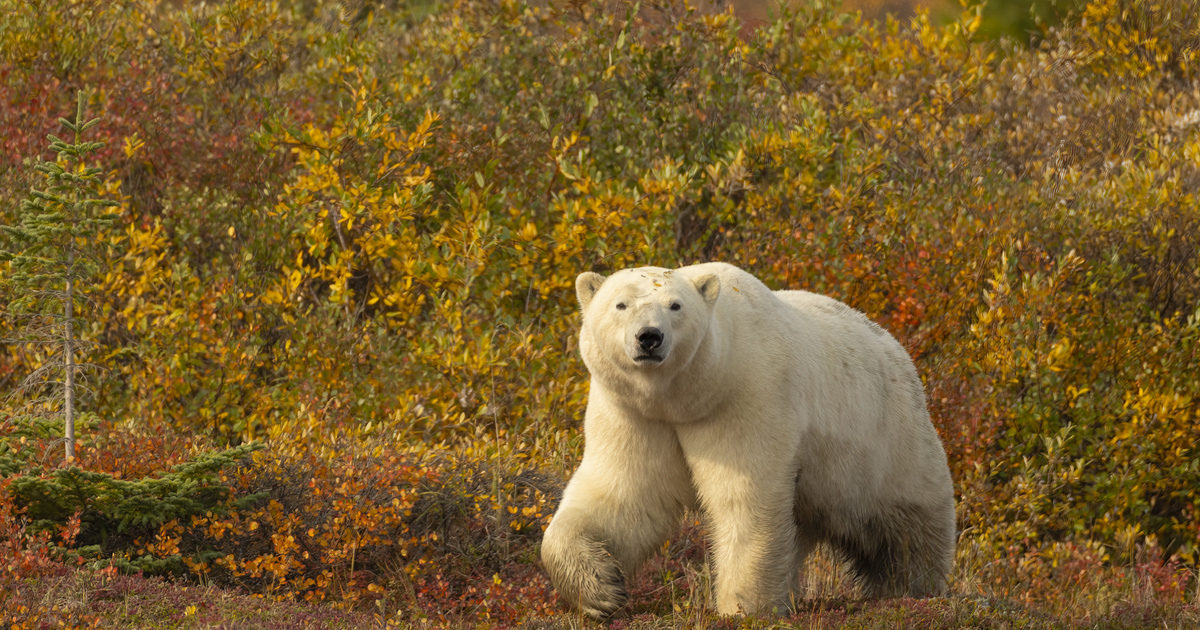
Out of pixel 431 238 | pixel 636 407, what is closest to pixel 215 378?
pixel 431 238

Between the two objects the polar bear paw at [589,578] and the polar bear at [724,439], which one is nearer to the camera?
the polar bear at [724,439]

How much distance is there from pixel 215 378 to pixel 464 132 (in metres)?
2.48

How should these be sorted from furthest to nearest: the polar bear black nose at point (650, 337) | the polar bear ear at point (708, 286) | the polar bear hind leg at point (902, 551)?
the polar bear hind leg at point (902, 551) < the polar bear ear at point (708, 286) < the polar bear black nose at point (650, 337)

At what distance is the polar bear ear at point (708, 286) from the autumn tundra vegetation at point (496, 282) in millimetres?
1175

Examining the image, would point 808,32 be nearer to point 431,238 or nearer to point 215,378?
point 431,238

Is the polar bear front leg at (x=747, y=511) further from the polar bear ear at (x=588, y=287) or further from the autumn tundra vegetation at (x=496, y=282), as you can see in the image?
the polar bear ear at (x=588, y=287)

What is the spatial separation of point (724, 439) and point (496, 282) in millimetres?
3389

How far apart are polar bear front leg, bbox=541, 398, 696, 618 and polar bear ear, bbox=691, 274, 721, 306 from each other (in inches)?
20.5

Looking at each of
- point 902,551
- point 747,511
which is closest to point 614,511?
point 747,511

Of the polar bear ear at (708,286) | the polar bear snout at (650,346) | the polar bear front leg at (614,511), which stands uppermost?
the polar bear ear at (708,286)

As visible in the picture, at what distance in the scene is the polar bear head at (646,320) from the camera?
4172 millimetres

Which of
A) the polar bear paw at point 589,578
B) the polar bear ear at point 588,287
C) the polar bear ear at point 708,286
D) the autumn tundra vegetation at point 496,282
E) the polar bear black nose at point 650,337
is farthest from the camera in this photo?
the autumn tundra vegetation at point 496,282

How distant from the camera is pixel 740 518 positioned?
445cm

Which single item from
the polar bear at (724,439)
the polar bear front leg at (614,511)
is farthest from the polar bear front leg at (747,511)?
the polar bear front leg at (614,511)
